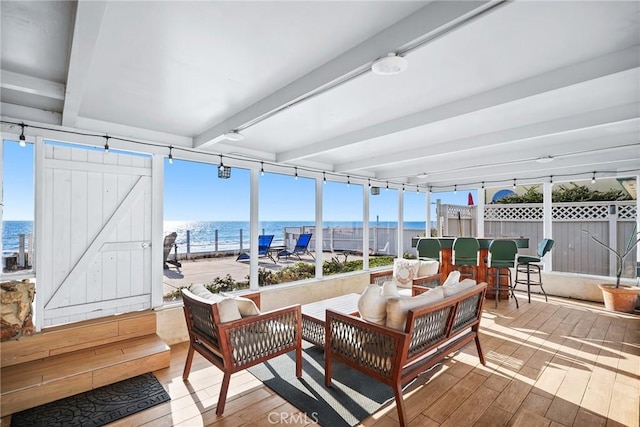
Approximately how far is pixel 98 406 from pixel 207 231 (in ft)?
7.97

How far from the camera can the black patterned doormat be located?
2211mm

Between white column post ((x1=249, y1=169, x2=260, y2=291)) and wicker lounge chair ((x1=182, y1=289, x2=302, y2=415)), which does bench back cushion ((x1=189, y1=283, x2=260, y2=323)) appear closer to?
wicker lounge chair ((x1=182, y1=289, x2=302, y2=415))

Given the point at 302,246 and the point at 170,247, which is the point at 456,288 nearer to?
the point at 302,246

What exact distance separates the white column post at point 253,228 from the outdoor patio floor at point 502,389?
126 cm

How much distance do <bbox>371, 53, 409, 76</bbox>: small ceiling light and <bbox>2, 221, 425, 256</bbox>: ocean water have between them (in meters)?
3.19

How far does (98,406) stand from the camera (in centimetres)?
239

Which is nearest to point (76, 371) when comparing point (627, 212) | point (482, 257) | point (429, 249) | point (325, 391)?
point (325, 391)

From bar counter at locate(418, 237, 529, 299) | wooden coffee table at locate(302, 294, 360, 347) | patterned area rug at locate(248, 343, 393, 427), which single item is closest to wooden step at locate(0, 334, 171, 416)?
patterned area rug at locate(248, 343, 393, 427)

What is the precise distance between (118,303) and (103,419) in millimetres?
1395

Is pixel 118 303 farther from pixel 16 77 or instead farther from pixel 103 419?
pixel 16 77

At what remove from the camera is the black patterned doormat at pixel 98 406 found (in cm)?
221

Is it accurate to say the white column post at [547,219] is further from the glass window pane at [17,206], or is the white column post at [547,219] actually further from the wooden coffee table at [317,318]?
the glass window pane at [17,206]

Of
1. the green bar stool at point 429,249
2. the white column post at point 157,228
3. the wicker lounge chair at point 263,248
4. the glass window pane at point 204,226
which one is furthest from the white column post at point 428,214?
the white column post at point 157,228

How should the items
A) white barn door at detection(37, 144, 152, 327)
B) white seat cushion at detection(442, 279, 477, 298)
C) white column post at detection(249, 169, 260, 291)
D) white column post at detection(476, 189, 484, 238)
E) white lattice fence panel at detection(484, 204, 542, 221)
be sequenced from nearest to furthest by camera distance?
white seat cushion at detection(442, 279, 477, 298), white barn door at detection(37, 144, 152, 327), white column post at detection(249, 169, 260, 291), white lattice fence panel at detection(484, 204, 542, 221), white column post at detection(476, 189, 484, 238)
